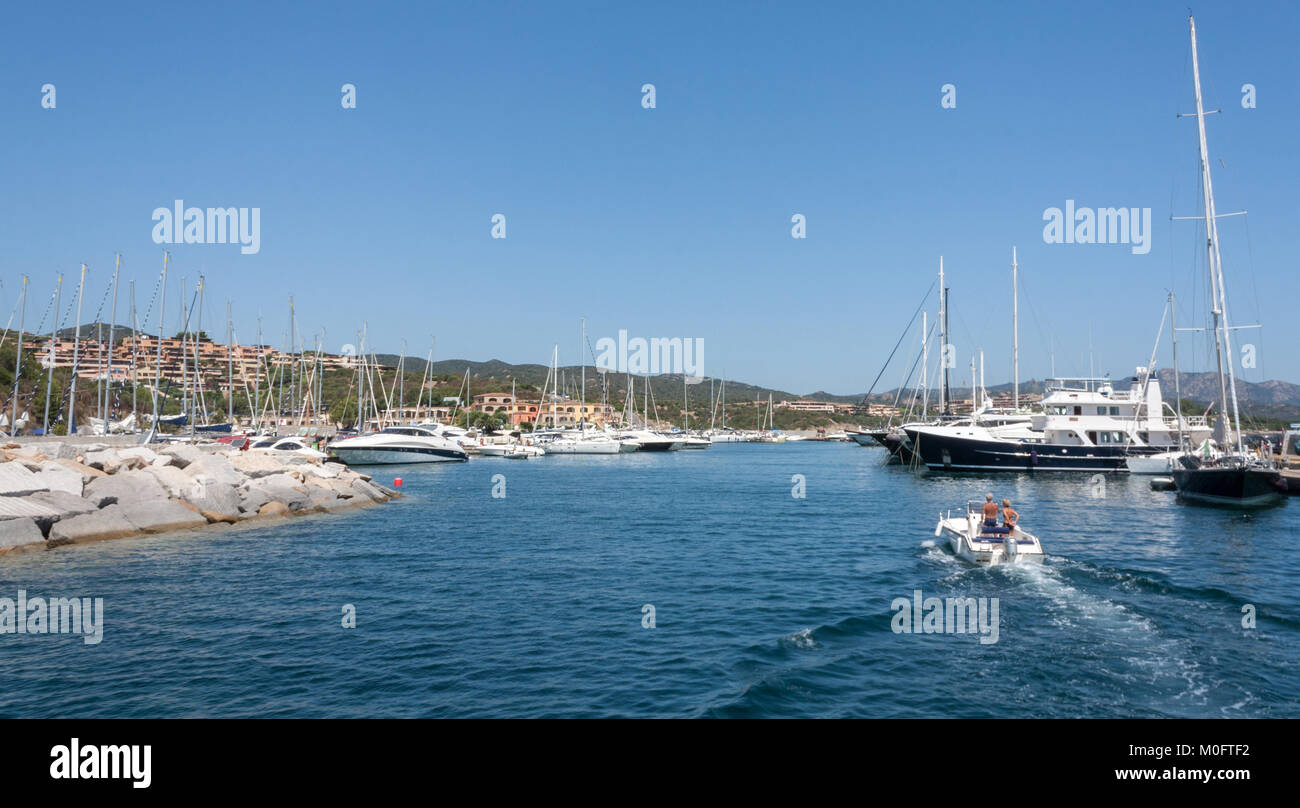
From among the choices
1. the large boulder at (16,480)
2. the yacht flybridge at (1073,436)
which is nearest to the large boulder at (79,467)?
the large boulder at (16,480)

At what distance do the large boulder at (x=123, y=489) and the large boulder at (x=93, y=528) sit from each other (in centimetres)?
112

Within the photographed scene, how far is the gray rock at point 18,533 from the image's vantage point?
917 inches

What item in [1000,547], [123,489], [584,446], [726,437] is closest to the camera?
[1000,547]

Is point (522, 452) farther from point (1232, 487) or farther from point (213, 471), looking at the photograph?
point (1232, 487)

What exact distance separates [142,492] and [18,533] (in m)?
6.28

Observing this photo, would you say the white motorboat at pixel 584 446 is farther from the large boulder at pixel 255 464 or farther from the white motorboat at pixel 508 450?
the large boulder at pixel 255 464

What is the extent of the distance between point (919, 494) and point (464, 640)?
37130mm

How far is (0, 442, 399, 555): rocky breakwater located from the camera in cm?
2503

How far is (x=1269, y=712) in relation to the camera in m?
11.3

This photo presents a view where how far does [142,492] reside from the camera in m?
29.9

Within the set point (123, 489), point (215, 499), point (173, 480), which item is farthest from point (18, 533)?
point (173, 480)
